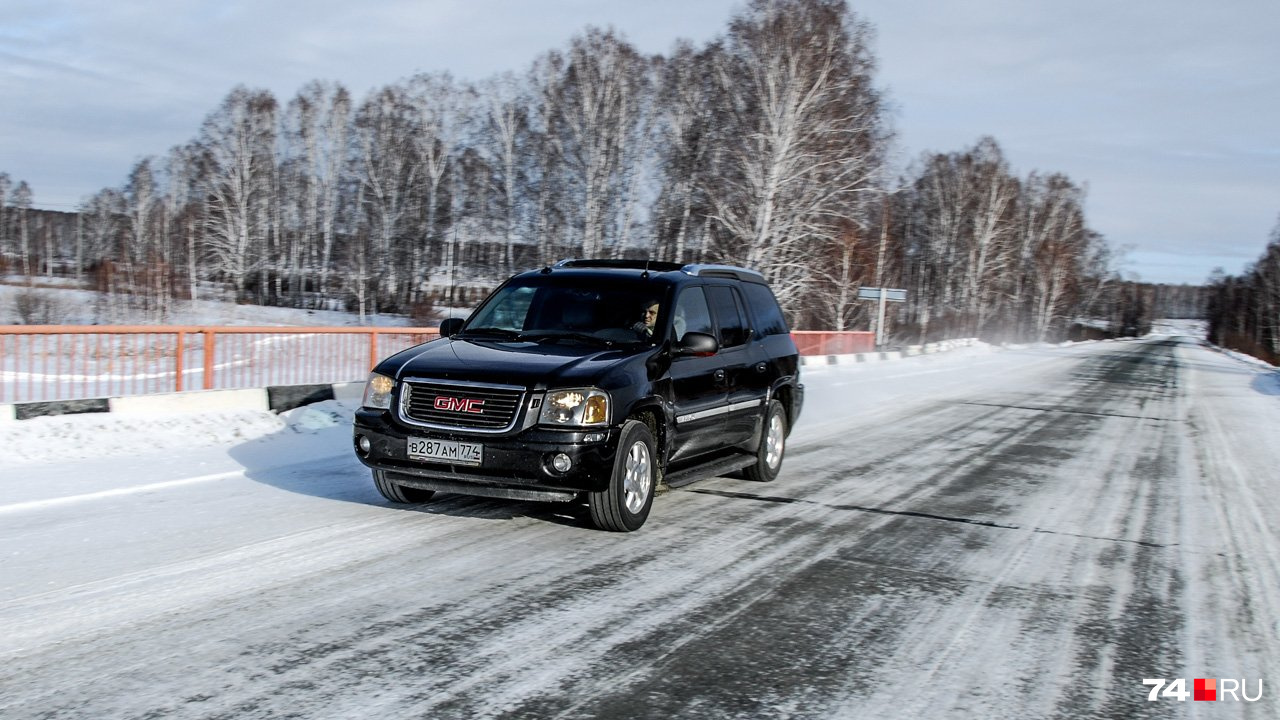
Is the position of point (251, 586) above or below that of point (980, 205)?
below

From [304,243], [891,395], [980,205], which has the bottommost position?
[891,395]

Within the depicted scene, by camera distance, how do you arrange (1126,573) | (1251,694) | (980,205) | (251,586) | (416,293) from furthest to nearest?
(980,205), (416,293), (1126,573), (251,586), (1251,694)

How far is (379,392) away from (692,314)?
8.20ft

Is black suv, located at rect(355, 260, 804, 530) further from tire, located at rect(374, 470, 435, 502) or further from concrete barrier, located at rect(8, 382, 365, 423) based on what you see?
concrete barrier, located at rect(8, 382, 365, 423)

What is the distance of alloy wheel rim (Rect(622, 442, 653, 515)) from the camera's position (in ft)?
20.7

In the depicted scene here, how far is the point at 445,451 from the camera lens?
605 centimetres

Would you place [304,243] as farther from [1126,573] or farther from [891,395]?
[1126,573]

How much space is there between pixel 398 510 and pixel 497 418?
1296 mm

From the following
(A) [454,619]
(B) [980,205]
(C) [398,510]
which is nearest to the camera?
(A) [454,619]

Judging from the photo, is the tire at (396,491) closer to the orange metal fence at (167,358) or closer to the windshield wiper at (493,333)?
the windshield wiper at (493,333)

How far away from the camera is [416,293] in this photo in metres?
48.2

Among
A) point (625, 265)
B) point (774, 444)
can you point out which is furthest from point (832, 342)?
point (625, 265)

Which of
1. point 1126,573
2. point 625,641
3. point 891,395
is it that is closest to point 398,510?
point 625,641

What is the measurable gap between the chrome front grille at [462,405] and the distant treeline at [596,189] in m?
24.2
